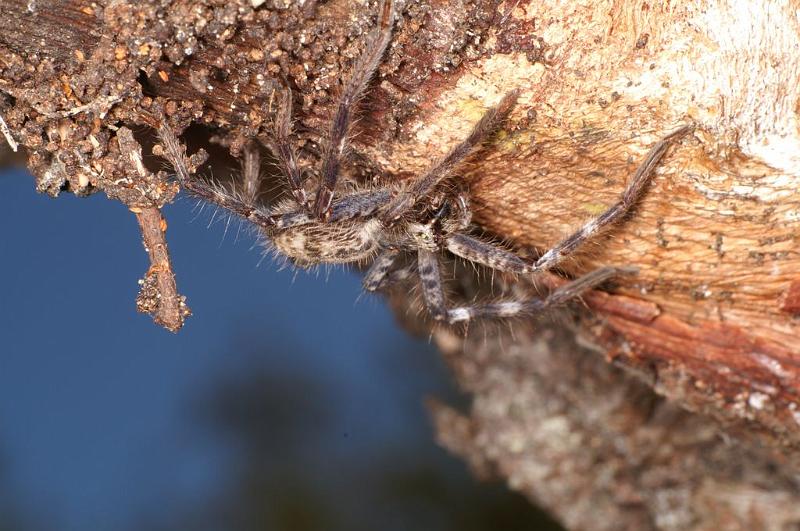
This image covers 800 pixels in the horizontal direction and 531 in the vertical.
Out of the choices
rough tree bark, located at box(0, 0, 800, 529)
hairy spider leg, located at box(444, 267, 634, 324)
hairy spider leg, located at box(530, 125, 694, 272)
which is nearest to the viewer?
rough tree bark, located at box(0, 0, 800, 529)

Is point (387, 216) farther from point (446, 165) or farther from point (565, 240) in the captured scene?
point (565, 240)

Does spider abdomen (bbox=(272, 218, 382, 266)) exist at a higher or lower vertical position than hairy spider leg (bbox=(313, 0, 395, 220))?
lower

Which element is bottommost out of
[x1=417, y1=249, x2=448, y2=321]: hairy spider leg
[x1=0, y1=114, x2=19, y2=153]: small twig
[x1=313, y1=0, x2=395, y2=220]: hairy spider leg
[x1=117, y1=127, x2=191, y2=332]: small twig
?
[x1=417, y1=249, x2=448, y2=321]: hairy spider leg

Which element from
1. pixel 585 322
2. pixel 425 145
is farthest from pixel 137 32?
pixel 585 322

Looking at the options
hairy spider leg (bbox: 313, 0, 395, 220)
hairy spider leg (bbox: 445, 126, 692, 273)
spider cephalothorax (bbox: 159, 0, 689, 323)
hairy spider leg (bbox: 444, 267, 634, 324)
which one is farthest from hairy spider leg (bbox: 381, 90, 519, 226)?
hairy spider leg (bbox: 444, 267, 634, 324)

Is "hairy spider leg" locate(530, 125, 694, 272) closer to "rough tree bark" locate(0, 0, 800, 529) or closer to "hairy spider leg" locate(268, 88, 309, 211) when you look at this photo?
"rough tree bark" locate(0, 0, 800, 529)
